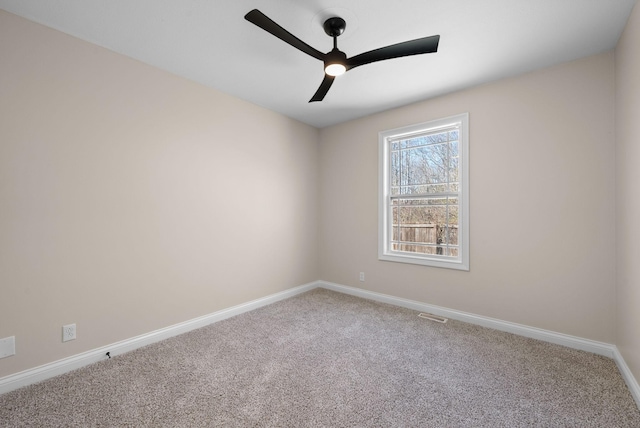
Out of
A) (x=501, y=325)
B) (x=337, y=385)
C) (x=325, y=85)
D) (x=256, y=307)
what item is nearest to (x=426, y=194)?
(x=501, y=325)

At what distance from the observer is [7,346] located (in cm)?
183

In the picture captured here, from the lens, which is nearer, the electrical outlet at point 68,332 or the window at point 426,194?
the electrical outlet at point 68,332

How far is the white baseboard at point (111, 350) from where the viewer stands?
185 cm

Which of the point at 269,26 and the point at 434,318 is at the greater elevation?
the point at 269,26

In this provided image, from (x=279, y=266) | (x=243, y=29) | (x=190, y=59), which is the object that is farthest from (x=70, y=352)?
(x=243, y=29)

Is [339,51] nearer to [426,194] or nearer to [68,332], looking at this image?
[426,194]

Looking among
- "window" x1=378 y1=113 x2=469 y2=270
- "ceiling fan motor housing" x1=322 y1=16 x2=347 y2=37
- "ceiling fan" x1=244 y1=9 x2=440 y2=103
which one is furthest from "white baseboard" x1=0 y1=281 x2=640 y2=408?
"ceiling fan motor housing" x1=322 y1=16 x2=347 y2=37

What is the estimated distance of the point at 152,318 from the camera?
2523mm

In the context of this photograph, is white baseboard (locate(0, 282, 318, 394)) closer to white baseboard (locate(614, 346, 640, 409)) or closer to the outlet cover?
the outlet cover

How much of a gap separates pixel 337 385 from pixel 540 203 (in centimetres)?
239

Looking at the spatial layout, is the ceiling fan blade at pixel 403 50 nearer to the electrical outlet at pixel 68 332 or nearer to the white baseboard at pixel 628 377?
the white baseboard at pixel 628 377

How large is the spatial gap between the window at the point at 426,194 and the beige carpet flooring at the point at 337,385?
0.95 m

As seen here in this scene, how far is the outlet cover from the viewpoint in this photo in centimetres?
181

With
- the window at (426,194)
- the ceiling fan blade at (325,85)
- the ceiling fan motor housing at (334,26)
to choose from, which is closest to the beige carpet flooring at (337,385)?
the window at (426,194)
